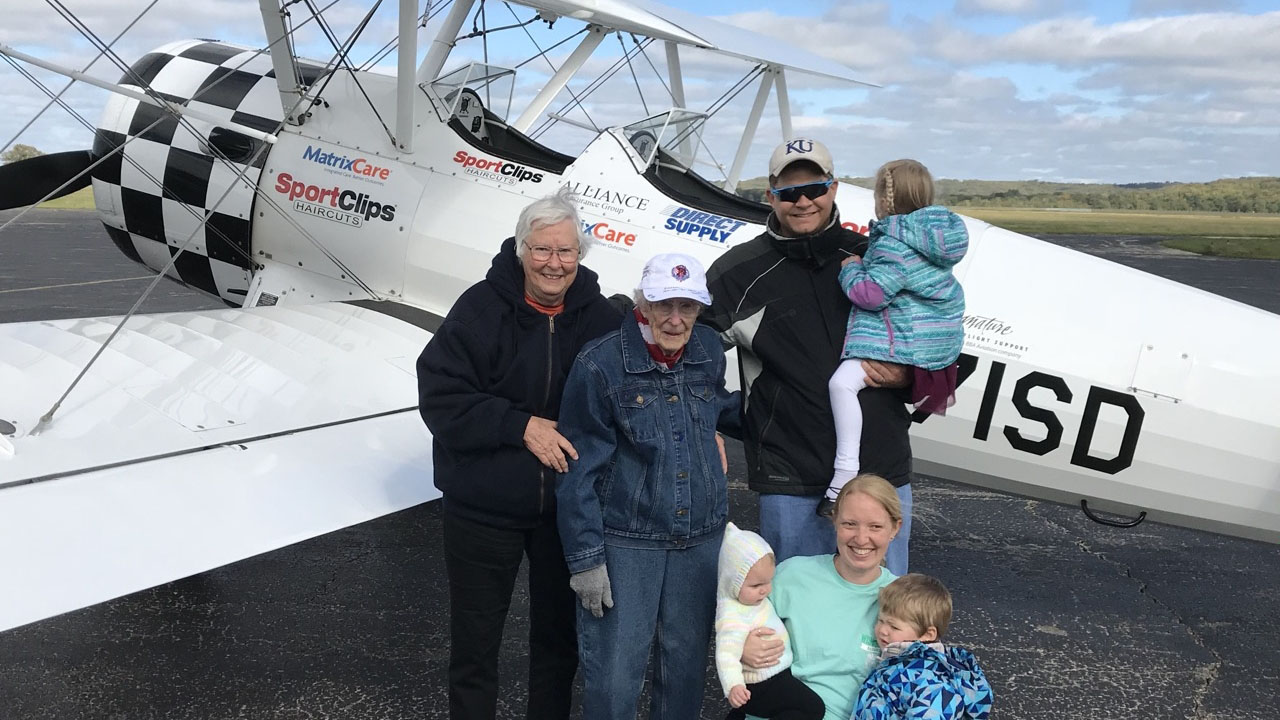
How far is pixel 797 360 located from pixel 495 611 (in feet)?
3.55

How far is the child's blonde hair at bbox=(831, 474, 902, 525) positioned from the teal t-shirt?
183 mm

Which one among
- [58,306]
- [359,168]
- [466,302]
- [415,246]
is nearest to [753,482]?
[466,302]

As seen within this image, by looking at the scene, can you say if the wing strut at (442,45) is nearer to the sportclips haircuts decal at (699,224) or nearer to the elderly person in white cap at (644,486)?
the sportclips haircuts decal at (699,224)

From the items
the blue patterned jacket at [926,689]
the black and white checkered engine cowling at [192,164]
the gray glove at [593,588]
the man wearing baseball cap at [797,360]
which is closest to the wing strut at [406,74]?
the black and white checkered engine cowling at [192,164]

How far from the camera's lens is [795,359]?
2807mm

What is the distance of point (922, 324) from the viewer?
2.83 metres

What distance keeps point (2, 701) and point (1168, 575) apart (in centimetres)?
539

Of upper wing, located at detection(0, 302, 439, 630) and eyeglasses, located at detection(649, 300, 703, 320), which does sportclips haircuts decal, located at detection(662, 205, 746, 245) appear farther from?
eyeglasses, located at detection(649, 300, 703, 320)

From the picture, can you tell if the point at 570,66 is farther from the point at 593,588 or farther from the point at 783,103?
the point at 593,588

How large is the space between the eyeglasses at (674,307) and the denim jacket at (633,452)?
10 cm

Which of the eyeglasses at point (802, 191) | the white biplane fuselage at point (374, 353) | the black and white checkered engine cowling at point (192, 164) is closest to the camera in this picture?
the eyeglasses at point (802, 191)

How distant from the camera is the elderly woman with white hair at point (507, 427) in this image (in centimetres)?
272

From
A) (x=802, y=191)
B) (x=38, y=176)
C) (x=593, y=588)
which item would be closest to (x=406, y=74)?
(x=38, y=176)

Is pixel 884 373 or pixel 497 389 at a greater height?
pixel 884 373
